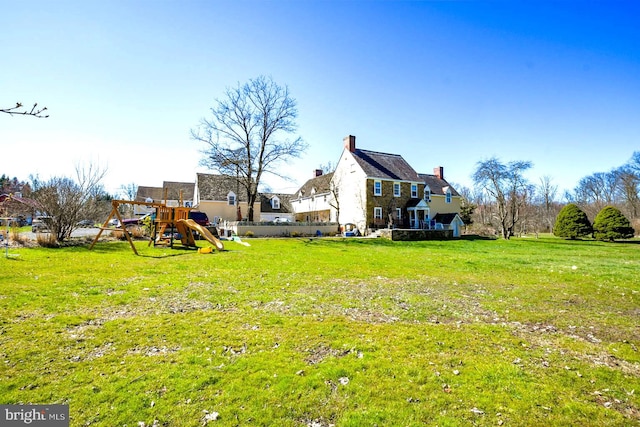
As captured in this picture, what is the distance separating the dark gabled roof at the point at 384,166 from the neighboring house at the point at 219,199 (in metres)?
17.6

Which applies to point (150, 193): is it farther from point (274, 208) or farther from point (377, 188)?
point (377, 188)

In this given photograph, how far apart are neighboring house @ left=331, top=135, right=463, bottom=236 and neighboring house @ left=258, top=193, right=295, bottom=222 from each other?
528 inches

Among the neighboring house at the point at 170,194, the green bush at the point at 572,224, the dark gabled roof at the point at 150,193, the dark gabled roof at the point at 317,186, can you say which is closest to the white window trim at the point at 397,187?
the dark gabled roof at the point at 317,186

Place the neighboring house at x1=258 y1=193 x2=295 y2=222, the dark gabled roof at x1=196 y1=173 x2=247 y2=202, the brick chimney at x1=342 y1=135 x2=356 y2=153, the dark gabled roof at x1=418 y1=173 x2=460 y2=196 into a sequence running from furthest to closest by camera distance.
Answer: the neighboring house at x1=258 y1=193 x2=295 y2=222 < the dark gabled roof at x1=196 y1=173 x2=247 y2=202 < the dark gabled roof at x1=418 y1=173 x2=460 y2=196 < the brick chimney at x1=342 y1=135 x2=356 y2=153

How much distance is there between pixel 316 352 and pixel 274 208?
46.5 m

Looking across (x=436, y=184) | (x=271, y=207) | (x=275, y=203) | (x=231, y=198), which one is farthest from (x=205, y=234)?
(x=436, y=184)

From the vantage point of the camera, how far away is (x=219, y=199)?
145 ft

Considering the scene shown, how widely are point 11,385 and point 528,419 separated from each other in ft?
19.8

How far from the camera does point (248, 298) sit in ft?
26.6

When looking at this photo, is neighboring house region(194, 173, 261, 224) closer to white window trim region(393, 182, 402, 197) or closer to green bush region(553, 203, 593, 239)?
white window trim region(393, 182, 402, 197)

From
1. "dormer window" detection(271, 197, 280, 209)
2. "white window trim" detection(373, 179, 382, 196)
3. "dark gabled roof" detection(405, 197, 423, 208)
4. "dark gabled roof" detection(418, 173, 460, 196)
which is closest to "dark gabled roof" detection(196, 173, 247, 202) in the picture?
"dormer window" detection(271, 197, 280, 209)

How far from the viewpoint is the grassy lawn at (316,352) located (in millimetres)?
3502

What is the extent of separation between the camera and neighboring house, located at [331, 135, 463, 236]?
36.1m

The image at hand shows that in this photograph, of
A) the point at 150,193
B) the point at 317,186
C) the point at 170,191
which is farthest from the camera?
the point at 150,193
